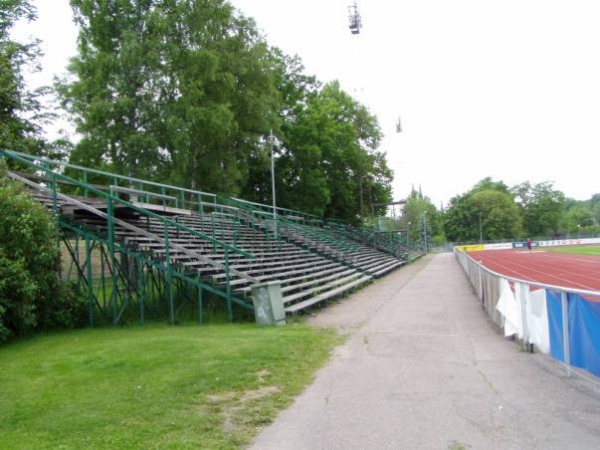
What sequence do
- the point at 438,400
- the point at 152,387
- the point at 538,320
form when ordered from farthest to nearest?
1. the point at 538,320
2. the point at 152,387
3. the point at 438,400

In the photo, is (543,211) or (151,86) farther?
(543,211)

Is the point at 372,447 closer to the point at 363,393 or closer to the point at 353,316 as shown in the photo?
the point at 363,393

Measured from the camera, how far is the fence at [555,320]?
21.2 feet

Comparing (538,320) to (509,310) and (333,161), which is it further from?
(333,161)

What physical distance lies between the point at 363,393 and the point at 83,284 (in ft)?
33.5

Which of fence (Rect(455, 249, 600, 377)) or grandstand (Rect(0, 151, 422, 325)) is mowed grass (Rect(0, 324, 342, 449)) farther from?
fence (Rect(455, 249, 600, 377))

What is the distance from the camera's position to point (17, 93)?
23.0 metres

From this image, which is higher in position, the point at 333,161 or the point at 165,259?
the point at 333,161

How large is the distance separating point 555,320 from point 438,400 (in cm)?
237

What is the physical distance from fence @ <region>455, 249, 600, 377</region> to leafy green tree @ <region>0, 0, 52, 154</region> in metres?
15.7

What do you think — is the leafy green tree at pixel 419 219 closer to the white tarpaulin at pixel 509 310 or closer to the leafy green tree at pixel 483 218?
the leafy green tree at pixel 483 218

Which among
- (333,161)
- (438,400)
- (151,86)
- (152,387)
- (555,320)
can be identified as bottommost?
(438,400)

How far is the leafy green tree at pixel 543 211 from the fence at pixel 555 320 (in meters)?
126

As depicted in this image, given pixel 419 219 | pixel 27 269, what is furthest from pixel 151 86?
pixel 419 219
